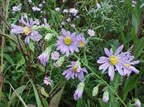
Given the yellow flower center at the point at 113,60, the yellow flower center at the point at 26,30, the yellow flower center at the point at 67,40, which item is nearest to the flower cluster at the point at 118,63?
the yellow flower center at the point at 113,60

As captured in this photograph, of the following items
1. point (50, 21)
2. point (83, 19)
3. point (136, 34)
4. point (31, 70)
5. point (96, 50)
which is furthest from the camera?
point (83, 19)

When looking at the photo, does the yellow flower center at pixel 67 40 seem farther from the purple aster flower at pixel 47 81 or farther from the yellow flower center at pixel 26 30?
the purple aster flower at pixel 47 81

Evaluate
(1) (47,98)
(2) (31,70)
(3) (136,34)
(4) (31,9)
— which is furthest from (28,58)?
(4) (31,9)

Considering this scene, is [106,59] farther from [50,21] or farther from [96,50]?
[50,21]

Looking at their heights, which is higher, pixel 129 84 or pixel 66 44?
pixel 66 44

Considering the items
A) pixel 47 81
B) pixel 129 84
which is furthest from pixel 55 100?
pixel 129 84

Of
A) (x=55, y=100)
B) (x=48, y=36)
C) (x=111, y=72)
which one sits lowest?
(x=55, y=100)

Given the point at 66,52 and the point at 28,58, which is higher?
the point at 66,52

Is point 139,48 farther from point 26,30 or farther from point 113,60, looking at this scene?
point 26,30

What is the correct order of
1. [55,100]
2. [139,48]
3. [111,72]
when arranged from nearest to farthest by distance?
[111,72]
[139,48]
[55,100]
